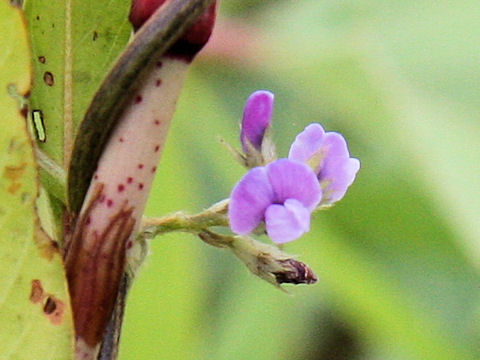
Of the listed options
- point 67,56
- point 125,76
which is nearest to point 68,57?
point 67,56

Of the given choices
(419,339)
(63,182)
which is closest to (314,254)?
(419,339)

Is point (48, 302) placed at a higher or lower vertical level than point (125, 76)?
lower

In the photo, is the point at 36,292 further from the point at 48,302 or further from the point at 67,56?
the point at 67,56

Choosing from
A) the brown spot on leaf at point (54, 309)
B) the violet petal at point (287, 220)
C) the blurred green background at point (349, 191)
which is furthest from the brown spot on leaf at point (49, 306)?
the blurred green background at point (349, 191)

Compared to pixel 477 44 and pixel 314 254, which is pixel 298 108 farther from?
pixel 477 44

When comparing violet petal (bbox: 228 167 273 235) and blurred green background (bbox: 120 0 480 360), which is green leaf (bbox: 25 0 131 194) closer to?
violet petal (bbox: 228 167 273 235)

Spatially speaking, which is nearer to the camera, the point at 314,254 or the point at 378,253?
the point at 314,254

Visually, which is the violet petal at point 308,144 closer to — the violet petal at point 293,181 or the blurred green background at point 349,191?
the violet petal at point 293,181
